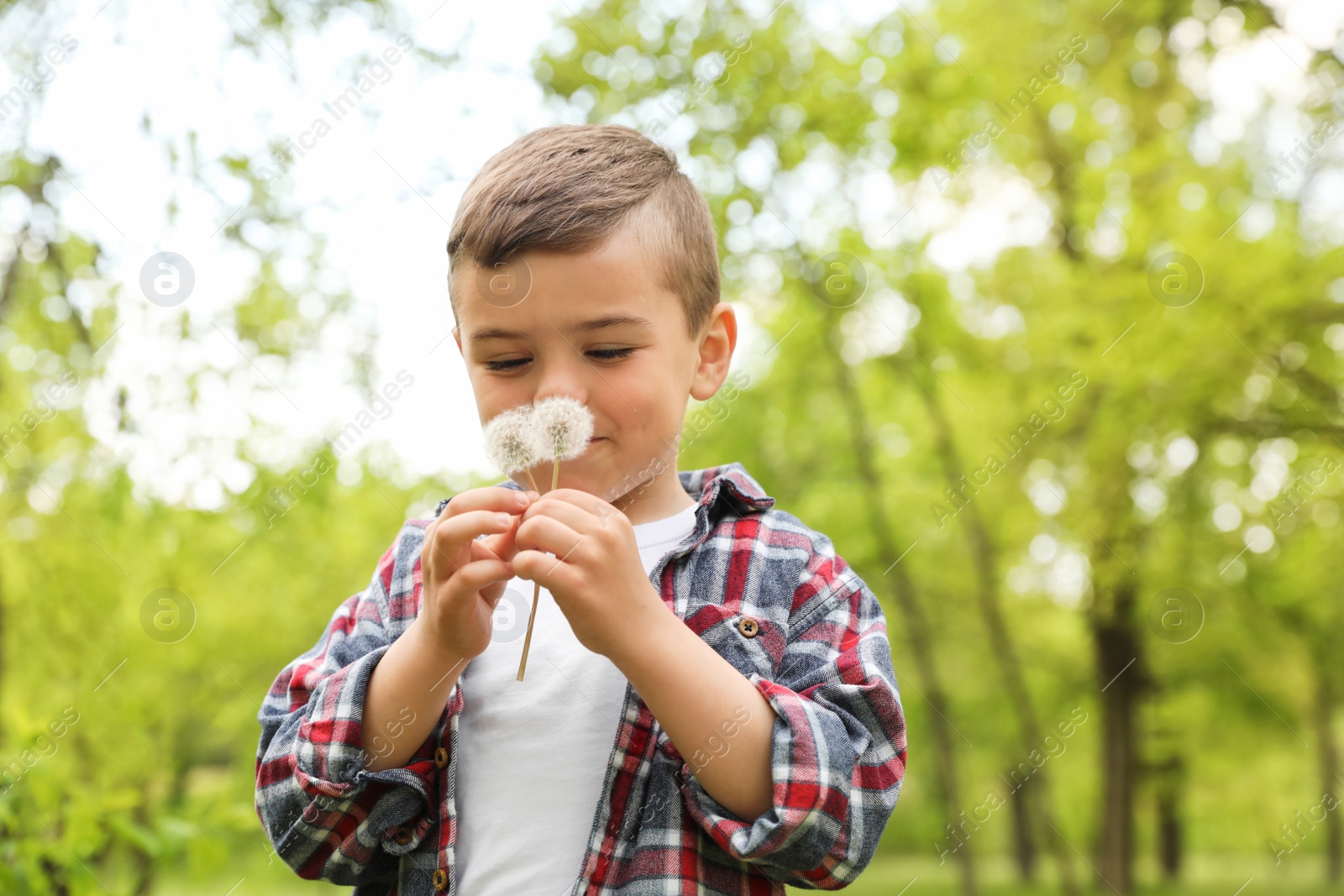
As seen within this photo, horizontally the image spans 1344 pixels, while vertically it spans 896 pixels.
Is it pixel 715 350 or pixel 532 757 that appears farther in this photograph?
pixel 715 350

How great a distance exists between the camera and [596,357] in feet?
4.83

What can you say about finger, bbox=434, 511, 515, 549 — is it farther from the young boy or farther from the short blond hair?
the short blond hair

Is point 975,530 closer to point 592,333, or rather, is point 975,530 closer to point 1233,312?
point 1233,312

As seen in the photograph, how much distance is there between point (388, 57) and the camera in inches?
179

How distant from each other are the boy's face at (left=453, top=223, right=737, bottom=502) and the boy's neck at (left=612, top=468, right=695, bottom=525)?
118 millimetres

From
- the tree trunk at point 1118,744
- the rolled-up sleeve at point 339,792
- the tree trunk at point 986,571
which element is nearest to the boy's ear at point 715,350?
the rolled-up sleeve at point 339,792

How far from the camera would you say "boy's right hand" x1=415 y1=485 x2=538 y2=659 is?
130 cm

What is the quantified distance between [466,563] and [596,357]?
1.15 feet

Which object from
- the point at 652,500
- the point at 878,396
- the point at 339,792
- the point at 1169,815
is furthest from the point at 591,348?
the point at 1169,815

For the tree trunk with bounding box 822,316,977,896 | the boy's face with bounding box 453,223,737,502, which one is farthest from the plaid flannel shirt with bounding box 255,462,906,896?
the tree trunk with bounding box 822,316,977,896

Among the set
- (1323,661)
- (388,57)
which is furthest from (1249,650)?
(388,57)

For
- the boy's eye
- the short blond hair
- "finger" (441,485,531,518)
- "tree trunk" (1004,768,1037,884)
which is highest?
the short blond hair

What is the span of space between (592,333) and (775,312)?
6.48 meters

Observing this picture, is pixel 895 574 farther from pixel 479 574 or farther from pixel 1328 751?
pixel 479 574
